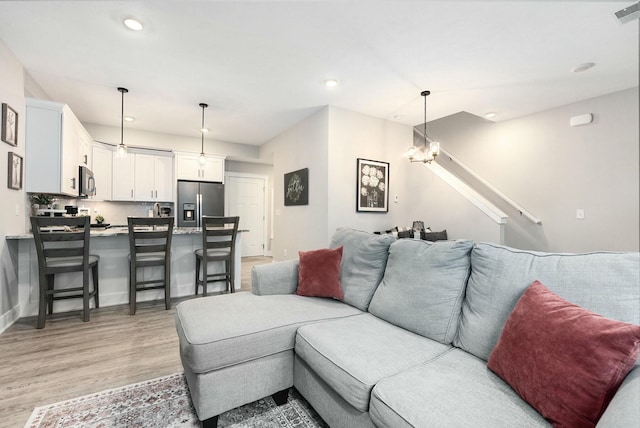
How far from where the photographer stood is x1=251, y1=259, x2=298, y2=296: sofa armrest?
2113 mm

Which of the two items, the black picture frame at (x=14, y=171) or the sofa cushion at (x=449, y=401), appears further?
the black picture frame at (x=14, y=171)

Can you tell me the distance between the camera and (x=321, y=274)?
6.89ft

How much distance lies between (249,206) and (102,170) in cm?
292

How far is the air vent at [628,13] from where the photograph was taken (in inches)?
80.4

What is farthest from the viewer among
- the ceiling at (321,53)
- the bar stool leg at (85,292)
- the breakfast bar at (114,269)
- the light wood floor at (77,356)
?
the breakfast bar at (114,269)

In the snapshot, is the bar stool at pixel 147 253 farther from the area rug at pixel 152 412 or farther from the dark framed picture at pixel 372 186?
the dark framed picture at pixel 372 186

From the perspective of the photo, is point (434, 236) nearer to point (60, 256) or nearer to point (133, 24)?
point (133, 24)

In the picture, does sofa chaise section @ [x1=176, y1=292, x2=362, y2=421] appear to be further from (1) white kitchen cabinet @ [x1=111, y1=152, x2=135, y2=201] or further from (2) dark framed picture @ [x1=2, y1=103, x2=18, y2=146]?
(1) white kitchen cabinet @ [x1=111, y1=152, x2=135, y2=201]

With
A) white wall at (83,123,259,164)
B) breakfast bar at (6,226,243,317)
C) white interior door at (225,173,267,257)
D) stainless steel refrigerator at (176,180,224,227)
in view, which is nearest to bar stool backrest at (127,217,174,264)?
breakfast bar at (6,226,243,317)

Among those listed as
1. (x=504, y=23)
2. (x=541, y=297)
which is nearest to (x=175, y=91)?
(x=504, y=23)

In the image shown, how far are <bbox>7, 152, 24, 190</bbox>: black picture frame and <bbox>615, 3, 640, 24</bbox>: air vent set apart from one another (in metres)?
5.18

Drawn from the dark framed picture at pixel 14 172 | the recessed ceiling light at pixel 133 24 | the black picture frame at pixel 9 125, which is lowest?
the dark framed picture at pixel 14 172

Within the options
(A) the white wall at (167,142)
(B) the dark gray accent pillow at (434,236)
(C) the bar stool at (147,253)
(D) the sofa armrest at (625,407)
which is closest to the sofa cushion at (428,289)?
(D) the sofa armrest at (625,407)

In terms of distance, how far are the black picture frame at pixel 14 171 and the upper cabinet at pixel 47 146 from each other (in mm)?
159
